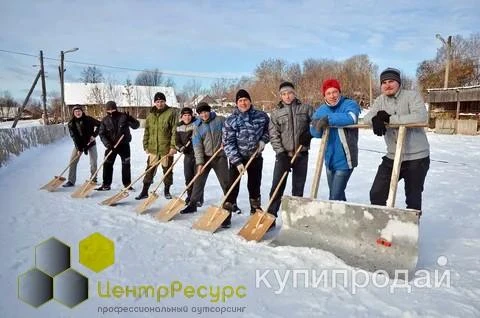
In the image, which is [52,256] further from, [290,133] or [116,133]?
[116,133]

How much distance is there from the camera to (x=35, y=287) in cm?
285

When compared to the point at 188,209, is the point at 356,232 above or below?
above

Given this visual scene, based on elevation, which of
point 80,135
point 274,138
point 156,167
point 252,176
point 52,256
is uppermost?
point 274,138

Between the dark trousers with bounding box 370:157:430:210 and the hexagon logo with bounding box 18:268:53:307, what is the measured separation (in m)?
2.99

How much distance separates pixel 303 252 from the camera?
346cm

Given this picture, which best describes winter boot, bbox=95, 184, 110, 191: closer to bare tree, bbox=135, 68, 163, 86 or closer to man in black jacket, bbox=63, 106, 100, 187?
man in black jacket, bbox=63, 106, 100, 187

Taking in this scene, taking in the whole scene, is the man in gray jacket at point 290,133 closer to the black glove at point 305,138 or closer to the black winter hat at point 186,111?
the black glove at point 305,138

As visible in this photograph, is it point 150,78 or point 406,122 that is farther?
point 150,78

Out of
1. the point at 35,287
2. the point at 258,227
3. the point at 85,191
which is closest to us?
the point at 35,287

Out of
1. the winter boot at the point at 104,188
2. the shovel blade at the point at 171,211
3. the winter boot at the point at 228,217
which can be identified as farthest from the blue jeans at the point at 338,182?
the winter boot at the point at 104,188

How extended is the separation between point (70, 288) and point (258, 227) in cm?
189

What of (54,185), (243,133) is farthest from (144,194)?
(243,133)

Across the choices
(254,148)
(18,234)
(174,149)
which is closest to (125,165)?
(174,149)

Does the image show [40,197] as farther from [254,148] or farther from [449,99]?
[449,99]
